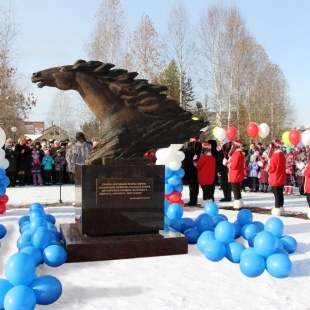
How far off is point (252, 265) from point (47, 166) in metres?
11.6

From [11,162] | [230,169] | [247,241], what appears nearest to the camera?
[247,241]

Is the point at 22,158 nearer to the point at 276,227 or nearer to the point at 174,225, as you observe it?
the point at 174,225

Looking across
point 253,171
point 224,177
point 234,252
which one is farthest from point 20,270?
point 253,171

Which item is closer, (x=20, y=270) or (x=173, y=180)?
(x=20, y=270)

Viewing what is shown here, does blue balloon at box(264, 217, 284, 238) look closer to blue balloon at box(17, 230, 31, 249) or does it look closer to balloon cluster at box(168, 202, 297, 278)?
balloon cluster at box(168, 202, 297, 278)

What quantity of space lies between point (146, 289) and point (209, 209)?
9.56 ft

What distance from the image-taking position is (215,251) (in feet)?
15.2

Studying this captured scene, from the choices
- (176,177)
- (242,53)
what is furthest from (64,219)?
(242,53)

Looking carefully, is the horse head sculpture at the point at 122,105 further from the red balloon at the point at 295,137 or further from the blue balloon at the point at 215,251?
the red balloon at the point at 295,137

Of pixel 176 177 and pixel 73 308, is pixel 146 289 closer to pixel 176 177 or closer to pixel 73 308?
pixel 73 308

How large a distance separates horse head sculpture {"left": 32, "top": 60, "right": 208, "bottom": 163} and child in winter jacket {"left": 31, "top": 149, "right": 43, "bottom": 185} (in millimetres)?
9582

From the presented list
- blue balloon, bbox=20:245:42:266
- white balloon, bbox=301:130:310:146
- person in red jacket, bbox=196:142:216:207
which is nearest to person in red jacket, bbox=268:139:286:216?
person in red jacket, bbox=196:142:216:207

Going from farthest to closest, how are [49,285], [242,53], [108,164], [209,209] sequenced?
[242,53]
[209,209]
[108,164]
[49,285]

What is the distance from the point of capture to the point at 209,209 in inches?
257
